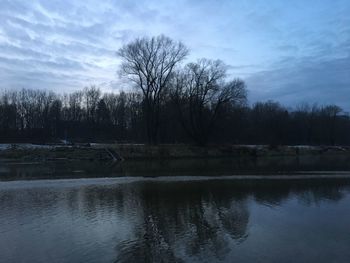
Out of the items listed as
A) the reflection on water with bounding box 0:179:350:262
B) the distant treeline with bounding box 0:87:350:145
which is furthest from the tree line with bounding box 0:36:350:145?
the reflection on water with bounding box 0:179:350:262

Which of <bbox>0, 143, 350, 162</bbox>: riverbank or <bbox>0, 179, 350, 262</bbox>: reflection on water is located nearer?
<bbox>0, 179, 350, 262</bbox>: reflection on water

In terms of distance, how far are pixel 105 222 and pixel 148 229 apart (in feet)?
8.33

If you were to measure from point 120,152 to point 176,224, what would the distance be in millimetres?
58207

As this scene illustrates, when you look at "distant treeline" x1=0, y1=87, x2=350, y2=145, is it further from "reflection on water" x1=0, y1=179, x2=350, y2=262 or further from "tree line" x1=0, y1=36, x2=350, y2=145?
"reflection on water" x1=0, y1=179, x2=350, y2=262

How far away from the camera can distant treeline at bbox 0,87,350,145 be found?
117m

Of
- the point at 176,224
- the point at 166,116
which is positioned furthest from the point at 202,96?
the point at 176,224

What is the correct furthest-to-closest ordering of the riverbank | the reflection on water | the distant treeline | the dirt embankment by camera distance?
the distant treeline → the dirt embankment → the riverbank → the reflection on water

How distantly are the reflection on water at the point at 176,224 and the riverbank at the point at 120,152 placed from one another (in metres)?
40.5

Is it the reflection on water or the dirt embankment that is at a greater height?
the dirt embankment

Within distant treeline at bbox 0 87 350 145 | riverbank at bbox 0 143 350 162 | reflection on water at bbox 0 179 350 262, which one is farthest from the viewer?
distant treeline at bbox 0 87 350 145

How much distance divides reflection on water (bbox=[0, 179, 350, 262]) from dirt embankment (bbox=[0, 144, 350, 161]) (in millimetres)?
40660

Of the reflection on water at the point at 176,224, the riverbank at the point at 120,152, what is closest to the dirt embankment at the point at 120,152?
the riverbank at the point at 120,152

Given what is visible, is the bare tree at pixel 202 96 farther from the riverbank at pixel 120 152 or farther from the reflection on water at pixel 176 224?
the reflection on water at pixel 176 224

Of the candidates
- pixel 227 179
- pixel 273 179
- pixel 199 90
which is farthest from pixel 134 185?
pixel 199 90
